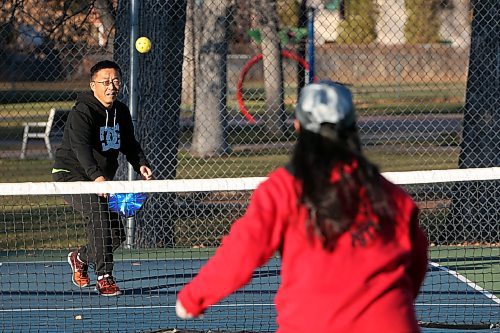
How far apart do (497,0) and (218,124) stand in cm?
799

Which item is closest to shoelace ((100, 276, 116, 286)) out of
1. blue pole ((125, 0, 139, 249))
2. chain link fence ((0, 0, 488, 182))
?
blue pole ((125, 0, 139, 249))

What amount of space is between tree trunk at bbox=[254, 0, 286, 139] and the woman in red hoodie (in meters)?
14.5

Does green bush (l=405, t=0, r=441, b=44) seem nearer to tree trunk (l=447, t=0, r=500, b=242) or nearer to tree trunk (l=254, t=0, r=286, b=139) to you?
tree trunk (l=254, t=0, r=286, b=139)

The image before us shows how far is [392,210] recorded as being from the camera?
3.47 metres

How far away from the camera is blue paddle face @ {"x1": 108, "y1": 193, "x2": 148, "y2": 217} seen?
7.89 m

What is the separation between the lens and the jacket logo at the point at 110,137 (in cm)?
802

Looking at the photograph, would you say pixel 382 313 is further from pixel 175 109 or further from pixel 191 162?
pixel 191 162

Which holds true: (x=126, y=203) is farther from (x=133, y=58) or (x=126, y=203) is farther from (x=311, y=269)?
(x=311, y=269)

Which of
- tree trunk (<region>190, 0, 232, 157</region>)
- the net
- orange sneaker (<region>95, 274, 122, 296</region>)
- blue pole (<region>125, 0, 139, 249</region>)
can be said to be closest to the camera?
the net

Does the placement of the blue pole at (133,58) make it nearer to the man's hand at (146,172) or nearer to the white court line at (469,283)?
the man's hand at (146,172)

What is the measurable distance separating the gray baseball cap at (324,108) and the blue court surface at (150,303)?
3.87 metres

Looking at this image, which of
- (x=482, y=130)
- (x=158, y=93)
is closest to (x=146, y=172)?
(x=158, y=93)

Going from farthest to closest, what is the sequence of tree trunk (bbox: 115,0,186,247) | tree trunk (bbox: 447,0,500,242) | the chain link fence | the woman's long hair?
1. tree trunk (bbox: 447,0,500,242)
2. the chain link fence
3. tree trunk (bbox: 115,0,186,247)
4. the woman's long hair

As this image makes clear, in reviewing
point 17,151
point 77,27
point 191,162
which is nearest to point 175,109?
point 77,27
